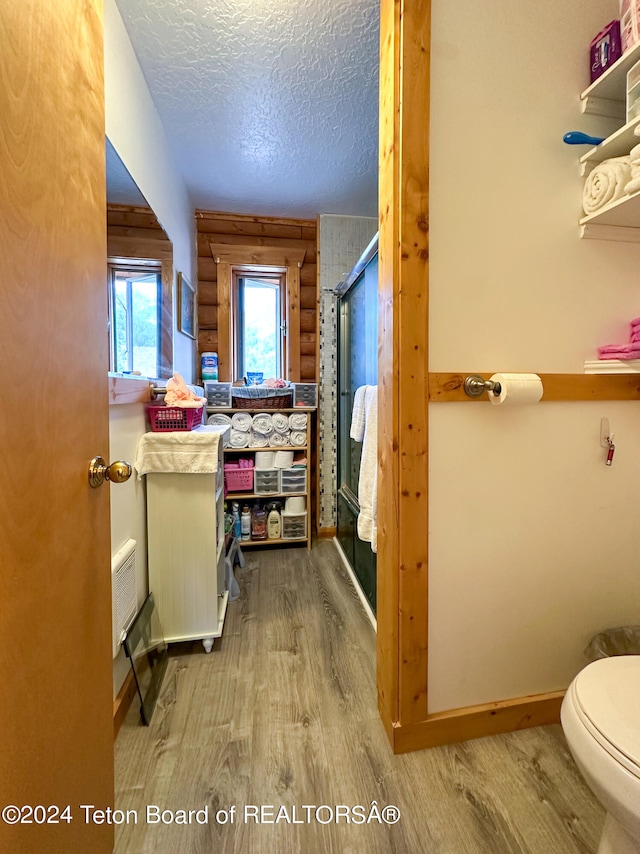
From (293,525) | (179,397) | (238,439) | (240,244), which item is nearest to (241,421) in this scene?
(238,439)

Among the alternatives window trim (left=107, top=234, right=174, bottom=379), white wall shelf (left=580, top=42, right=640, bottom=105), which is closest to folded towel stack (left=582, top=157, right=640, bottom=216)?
white wall shelf (left=580, top=42, right=640, bottom=105)

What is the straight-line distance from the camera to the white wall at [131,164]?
4.00ft

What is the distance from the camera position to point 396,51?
999 millimetres

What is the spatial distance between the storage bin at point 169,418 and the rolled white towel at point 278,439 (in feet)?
3.30

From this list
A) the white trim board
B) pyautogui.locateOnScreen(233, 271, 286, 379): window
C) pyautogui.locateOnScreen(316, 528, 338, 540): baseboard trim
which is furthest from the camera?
pyautogui.locateOnScreen(233, 271, 286, 379): window

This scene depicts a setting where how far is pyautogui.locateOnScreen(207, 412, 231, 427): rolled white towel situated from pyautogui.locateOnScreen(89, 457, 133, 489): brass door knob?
169cm

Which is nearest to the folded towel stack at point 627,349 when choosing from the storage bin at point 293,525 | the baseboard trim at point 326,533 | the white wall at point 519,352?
the white wall at point 519,352

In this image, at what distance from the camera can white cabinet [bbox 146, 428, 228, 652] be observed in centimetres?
150

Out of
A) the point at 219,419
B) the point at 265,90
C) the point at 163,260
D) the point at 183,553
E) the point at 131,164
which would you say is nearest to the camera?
the point at 131,164

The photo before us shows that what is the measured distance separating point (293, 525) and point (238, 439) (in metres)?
0.74

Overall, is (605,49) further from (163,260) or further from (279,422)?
(279,422)

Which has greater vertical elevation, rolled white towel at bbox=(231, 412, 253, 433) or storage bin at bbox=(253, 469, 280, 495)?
rolled white towel at bbox=(231, 412, 253, 433)

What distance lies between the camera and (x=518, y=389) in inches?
40.4

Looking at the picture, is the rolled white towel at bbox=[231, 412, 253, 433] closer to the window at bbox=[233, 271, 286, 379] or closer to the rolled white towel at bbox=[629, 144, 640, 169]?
the window at bbox=[233, 271, 286, 379]
